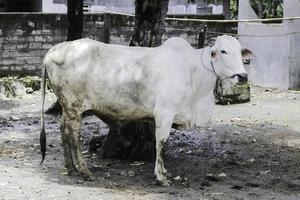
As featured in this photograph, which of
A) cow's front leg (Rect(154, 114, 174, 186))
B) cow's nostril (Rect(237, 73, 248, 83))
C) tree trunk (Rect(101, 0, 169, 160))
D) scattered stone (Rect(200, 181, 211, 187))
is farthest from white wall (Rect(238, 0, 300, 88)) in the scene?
cow's front leg (Rect(154, 114, 174, 186))

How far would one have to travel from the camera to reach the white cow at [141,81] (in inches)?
256

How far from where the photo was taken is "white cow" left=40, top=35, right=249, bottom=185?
6.50 metres

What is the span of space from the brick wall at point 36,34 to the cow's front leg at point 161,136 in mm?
8255

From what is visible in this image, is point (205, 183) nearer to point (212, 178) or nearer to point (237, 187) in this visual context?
point (212, 178)

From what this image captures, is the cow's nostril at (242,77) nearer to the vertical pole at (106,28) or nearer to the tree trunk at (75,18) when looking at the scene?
the tree trunk at (75,18)

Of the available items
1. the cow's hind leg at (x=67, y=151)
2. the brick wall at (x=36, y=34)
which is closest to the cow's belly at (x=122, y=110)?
the cow's hind leg at (x=67, y=151)

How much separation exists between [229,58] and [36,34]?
8.62 metres

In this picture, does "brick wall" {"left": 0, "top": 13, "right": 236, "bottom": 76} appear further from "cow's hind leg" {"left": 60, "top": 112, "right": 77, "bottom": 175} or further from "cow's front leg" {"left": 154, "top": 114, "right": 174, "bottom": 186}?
"cow's front leg" {"left": 154, "top": 114, "right": 174, "bottom": 186}

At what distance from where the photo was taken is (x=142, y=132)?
7.69m

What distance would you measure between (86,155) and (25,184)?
5.61 feet

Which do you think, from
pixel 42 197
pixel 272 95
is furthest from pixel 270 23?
pixel 42 197

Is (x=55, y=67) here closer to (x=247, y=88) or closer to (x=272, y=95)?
(x=247, y=88)

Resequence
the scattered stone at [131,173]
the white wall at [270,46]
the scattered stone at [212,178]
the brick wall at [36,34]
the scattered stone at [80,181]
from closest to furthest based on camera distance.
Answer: the scattered stone at [80,181]
the scattered stone at [212,178]
the scattered stone at [131,173]
the brick wall at [36,34]
the white wall at [270,46]

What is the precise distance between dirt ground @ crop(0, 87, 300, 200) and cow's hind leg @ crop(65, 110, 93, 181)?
0.17m
